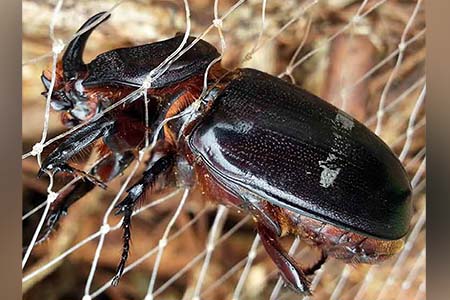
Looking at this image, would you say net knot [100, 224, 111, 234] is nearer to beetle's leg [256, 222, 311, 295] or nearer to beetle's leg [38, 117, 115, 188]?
beetle's leg [38, 117, 115, 188]

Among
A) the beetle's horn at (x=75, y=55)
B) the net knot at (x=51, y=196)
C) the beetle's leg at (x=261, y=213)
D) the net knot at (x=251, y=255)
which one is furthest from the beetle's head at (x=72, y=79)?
the net knot at (x=251, y=255)

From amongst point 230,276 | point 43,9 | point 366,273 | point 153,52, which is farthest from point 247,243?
point 43,9

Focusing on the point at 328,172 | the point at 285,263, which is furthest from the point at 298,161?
the point at 285,263

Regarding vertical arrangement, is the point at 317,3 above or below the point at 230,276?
above

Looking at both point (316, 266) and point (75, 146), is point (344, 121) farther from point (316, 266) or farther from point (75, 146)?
point (75, 146)

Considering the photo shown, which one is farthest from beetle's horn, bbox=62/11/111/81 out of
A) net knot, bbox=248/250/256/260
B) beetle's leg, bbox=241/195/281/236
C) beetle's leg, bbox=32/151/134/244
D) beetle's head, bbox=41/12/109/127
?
net knot, bbox=248/250/256/260

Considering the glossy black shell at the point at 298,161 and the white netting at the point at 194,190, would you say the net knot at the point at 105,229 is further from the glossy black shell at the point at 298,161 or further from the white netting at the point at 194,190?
the glossy black shell at the point at 298,161
